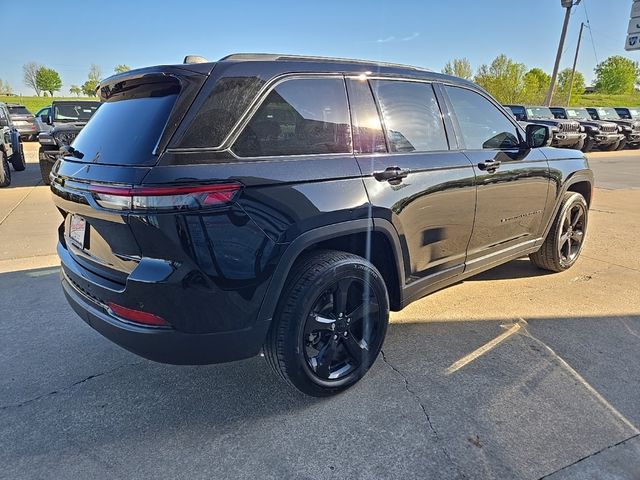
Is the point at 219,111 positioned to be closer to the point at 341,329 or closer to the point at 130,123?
the point at 130,123

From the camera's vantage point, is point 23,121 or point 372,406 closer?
point 372,406

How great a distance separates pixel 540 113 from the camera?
1848cm

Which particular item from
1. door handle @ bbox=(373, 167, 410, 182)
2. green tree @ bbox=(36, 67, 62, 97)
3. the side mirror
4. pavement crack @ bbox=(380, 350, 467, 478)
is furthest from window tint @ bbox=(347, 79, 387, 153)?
green tree @ bbox=(36, 67, 62, 97)

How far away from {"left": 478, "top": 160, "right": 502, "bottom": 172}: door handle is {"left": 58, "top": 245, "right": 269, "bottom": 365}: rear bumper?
205 centimetres

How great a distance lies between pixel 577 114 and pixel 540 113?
13.5 ft

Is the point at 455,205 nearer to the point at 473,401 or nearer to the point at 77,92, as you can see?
the point at 473,401

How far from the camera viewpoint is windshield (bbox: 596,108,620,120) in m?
22.0

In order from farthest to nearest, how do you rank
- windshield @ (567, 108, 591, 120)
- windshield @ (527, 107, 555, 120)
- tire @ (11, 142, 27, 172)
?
windshield @ (567, 108, 591, 120)
windshield @ (527, 107, 555, 120)
tire @ (11, 142, 27, 172)

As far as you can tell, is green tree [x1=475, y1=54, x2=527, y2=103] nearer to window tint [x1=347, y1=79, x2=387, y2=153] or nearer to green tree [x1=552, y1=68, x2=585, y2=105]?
green tree [x1=552, y1=68, x2=585, y2=105]

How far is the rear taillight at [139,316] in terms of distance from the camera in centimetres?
205

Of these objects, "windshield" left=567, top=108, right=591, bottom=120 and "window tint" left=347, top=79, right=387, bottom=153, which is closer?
"window tint" left=347, top=79, right=387, bottom=153

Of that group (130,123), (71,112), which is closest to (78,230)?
(130,123)

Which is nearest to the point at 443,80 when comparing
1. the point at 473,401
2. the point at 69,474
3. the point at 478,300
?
the point at 478,300

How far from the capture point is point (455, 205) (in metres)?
3.09
